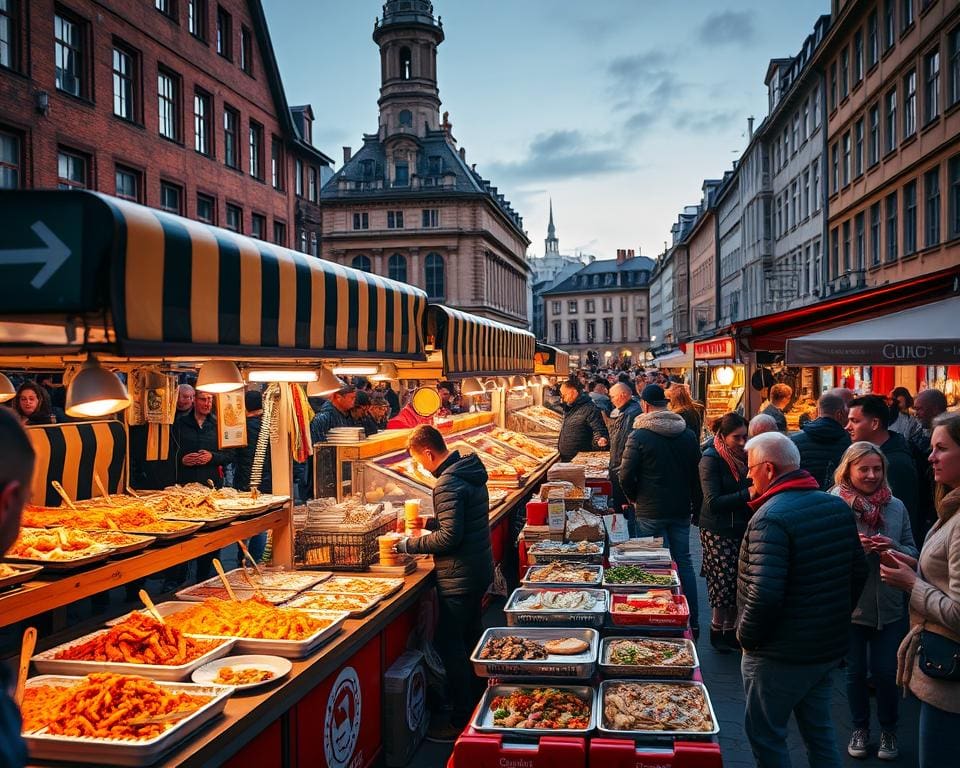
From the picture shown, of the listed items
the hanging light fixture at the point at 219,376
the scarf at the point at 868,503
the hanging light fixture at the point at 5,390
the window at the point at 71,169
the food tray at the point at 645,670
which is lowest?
the food tray at the point at 645,670

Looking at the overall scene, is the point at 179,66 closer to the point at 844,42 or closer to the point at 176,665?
the point at 844,42

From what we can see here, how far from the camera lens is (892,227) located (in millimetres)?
26172

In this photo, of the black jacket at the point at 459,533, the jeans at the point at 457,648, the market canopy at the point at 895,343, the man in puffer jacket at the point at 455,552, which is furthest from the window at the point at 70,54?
the market canopy at the point at 895,343

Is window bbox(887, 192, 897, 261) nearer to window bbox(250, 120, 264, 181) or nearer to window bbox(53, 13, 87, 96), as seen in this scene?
window bbox(250, 120, 264, 181)

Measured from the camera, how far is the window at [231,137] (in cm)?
3034

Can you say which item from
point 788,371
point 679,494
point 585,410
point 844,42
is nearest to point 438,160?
point 844,42

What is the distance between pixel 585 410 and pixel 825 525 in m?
8.66

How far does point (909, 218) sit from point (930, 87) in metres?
3.60

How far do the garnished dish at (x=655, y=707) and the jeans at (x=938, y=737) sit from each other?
97 centimetres

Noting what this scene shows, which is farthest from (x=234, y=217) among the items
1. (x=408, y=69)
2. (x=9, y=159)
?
(x=408, y=69)

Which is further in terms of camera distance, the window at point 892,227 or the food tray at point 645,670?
the window at point 892,227

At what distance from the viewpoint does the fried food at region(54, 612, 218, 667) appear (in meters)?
4.20

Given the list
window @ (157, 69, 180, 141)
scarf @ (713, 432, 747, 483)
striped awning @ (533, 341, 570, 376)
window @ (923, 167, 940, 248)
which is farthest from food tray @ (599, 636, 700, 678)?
window @ (157, 69, 180, 141)

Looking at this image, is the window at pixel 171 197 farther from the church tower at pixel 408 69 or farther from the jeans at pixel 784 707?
the church tower at pixel 408 69
